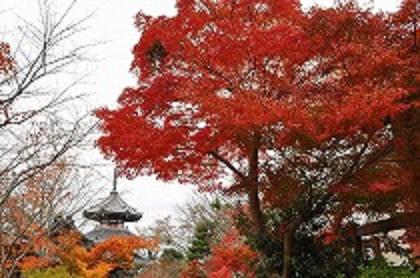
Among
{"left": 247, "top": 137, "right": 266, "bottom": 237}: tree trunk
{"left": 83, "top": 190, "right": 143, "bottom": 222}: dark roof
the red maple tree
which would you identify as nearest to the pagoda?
{"left": 83, "top": 190, "right": 143, "bottom": 222}: dark roof

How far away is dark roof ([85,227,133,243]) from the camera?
34.9 meters

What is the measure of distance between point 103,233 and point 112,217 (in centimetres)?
187

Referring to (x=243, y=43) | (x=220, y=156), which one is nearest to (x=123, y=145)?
(x=220, y=156)

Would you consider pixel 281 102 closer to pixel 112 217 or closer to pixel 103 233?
pixel 103 233

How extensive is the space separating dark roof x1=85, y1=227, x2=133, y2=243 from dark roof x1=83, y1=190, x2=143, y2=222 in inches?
26.8

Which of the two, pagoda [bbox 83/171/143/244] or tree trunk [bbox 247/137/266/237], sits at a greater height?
pagoda [bbox 83/171/143/244]

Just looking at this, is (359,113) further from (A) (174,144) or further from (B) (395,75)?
(A) (174,144)

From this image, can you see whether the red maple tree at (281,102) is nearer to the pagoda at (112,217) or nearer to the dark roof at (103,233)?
the dark roof at (103,233)

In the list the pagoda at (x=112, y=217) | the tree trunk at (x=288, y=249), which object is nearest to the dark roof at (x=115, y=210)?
the pagoda at (x=112, y=217)

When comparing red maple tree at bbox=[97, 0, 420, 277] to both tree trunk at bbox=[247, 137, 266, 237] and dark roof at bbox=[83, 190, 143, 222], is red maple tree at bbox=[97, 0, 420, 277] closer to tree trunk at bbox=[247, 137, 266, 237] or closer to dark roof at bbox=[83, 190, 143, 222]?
tree trunk at bbox=[247, 137, 266, 237]

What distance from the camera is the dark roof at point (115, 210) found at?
36.3 m

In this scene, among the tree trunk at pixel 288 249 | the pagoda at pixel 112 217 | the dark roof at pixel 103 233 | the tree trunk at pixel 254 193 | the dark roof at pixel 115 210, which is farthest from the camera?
the dark roof at pixel 115 210

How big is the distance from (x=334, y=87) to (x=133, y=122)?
3780 mm

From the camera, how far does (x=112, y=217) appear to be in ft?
123
